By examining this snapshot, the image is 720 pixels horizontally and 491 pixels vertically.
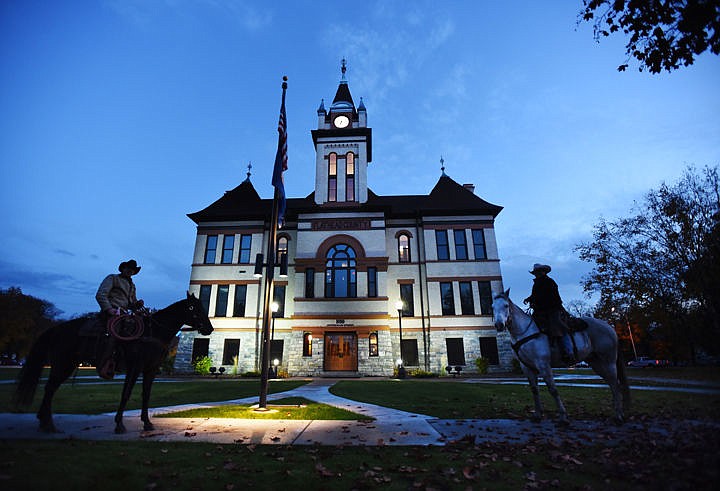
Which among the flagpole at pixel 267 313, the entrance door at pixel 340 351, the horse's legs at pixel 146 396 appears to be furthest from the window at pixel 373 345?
the horse's legs at pixel 146 396

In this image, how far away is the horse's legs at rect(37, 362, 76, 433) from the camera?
5.25 m

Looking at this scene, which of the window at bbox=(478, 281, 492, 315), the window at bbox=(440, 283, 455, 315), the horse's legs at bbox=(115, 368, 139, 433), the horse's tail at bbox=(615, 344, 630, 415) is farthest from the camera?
the window at bbox=(440, 283, 455, 315)

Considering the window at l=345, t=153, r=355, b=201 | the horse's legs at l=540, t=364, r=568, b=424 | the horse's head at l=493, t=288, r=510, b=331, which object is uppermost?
the window at l=345, t=153, r=355, b=201

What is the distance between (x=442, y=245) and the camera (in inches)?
1169

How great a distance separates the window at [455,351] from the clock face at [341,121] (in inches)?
847

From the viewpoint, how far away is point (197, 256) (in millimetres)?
29844

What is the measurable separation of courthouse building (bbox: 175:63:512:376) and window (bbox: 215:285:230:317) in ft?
0.29

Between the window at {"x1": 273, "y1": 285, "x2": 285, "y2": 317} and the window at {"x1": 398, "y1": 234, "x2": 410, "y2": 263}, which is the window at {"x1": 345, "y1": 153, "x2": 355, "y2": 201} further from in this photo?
the window at {"x1": 273, "y1": 285, "x2": 285, "y2": 317}

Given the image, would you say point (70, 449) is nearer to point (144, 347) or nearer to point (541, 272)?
point (144, 347)

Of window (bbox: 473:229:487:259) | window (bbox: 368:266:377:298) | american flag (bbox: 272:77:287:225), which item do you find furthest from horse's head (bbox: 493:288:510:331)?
window (bbox: 473:229:487:259)

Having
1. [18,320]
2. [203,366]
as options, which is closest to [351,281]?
[203,366]

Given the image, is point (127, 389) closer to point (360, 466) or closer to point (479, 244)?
point (360, 466)

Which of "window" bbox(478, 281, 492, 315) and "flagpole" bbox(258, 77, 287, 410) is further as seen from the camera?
"window" bbox(478, 281, 492, 315)

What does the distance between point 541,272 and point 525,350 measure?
1.79 m
